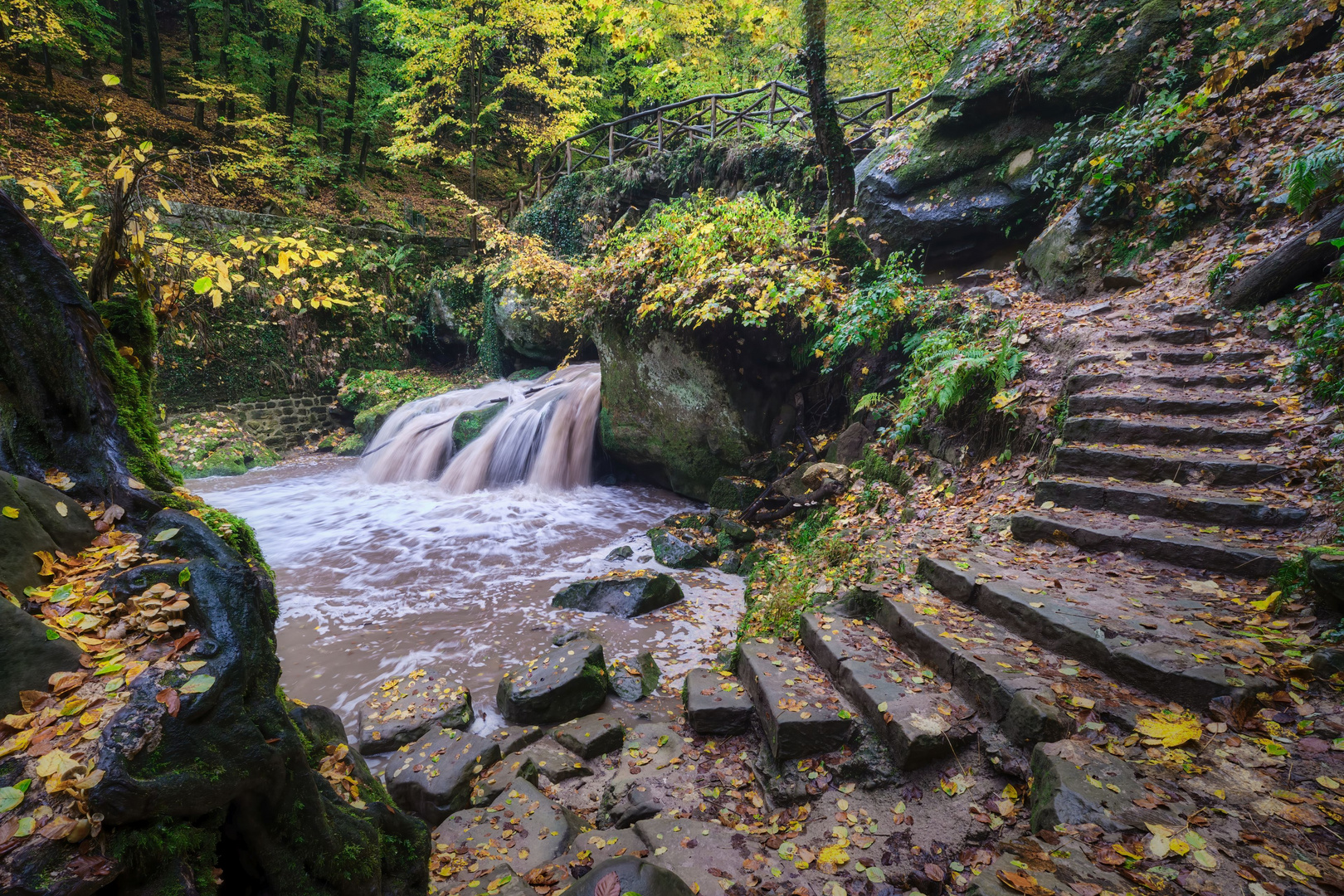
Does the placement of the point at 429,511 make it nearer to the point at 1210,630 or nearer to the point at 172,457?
the point at 172,457

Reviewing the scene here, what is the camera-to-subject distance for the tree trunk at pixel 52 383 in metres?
2.23

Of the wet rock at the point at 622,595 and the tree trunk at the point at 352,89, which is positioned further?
the tree trunk at the point at 352,89

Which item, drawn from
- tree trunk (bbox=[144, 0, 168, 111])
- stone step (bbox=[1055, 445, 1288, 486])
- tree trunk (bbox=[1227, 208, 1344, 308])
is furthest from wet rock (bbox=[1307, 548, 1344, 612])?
tree trunk (bbox=[144, 0, 168, 111])

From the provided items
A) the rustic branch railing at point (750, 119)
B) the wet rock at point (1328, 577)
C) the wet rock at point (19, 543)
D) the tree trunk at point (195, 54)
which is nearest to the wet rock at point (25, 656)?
the wet rock at point (19, 543)

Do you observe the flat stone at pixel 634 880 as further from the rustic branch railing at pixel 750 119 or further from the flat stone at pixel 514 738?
the rustic branch railing at pixel 750 119

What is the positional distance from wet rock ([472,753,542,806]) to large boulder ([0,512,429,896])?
44.4 inches

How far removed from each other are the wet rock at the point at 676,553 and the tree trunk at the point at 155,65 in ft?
70.2

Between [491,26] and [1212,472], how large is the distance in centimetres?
1841

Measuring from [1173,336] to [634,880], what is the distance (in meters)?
6.33

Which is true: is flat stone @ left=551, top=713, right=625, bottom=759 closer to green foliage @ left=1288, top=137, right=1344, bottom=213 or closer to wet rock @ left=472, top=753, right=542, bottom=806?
wet rock @ left=472, top=753, right=542, bottom=806

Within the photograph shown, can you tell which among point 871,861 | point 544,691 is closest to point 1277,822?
point 871,861

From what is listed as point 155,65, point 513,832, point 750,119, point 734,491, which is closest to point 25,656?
point 513,832

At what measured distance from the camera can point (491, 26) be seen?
14828 millimetres

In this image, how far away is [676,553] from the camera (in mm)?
7445
